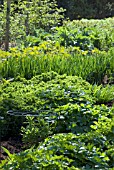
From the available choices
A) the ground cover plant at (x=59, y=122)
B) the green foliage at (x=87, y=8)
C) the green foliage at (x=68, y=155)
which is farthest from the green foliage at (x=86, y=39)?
the green foliage at (x=87, y=8)

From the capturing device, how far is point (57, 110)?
4551 millimetres

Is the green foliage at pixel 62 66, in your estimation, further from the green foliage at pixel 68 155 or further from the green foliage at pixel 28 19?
the green foliage at pixel 28 19

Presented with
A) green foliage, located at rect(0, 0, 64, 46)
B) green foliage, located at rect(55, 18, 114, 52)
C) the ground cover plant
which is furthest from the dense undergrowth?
green foliage, located at rect(0, 0, 64, 46)

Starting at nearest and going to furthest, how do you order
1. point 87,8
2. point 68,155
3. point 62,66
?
1. point 68,155
2. point 62,66
3. point 87,8

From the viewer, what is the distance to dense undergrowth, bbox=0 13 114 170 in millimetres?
3443

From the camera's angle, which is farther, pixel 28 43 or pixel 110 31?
pixel 110 31

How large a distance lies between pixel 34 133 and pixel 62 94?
81cm

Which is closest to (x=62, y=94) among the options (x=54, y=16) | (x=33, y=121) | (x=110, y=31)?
(x=33, y=121)

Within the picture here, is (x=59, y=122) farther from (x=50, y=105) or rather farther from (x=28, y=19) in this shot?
(x=28, y=19)

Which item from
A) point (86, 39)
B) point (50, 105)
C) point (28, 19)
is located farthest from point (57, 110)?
point (28, 19)

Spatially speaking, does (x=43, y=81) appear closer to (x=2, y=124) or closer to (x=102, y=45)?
(x=2, y=124)

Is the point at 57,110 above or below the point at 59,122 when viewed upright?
above

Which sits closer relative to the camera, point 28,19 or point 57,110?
point 57,110

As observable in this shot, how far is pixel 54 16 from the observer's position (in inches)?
480
